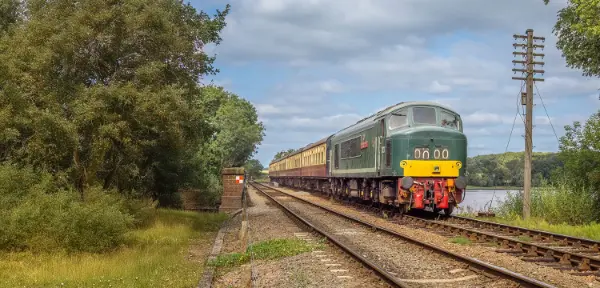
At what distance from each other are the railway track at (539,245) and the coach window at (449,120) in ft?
11.2

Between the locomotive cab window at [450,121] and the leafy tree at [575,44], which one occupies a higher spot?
the leafy tree at [575,44]

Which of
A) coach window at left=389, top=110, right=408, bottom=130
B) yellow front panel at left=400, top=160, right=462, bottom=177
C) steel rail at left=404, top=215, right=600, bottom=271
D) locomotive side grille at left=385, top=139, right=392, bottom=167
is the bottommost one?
steel rail at left=404, top=215, right=600, bottom=271

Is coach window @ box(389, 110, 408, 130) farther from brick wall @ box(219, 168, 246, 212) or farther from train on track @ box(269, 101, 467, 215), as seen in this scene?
brick wall @ box(219, 168, 246, 212)

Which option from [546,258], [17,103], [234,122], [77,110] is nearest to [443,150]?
[546,258]

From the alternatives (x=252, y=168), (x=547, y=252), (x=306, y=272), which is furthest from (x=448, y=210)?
(x=252, y=168)

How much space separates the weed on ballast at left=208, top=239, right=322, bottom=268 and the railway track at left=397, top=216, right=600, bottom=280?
4.32 meters

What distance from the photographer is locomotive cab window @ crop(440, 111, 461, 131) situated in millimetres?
20281

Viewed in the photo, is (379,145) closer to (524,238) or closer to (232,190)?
(524,238)

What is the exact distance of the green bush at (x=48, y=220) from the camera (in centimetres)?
1220

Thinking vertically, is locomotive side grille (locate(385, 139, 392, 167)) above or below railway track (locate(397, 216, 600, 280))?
Result: above

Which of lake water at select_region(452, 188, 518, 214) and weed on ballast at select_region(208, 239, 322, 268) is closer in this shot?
weed on ballast at select_region(208, 239, 322, 268)

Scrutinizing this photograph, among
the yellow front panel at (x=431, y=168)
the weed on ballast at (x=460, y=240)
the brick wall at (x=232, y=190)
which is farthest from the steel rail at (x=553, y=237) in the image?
the brick wall at (x=232, y=190)

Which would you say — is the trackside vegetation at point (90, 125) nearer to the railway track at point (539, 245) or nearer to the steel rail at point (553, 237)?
the railway track at point (539, 245)

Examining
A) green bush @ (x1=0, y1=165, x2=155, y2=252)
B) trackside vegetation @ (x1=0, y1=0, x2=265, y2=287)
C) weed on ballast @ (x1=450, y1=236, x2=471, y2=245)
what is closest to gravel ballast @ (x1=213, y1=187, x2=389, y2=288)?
trackside vegetation @ (x1=0, y1=0, x2=265, y2=287)
